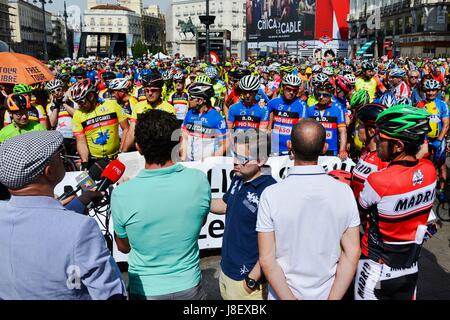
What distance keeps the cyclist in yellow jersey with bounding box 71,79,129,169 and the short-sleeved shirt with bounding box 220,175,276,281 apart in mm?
3562

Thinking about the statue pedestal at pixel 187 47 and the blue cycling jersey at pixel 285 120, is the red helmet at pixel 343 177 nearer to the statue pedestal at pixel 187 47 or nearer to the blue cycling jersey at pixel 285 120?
the blue cycling jersey at pixel 285 120

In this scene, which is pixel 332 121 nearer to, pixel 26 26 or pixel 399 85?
pixel 399 85

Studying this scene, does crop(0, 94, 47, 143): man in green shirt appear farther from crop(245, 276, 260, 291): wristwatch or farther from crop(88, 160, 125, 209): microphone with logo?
crop(245, 276, 260, 291): wristwatch

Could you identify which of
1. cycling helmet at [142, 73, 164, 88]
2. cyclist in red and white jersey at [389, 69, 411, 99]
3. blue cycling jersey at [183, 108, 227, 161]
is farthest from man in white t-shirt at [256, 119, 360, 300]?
cyclist in red and white jersey at [389, 69, 411, 99]

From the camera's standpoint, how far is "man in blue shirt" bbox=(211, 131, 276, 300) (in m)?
3.05

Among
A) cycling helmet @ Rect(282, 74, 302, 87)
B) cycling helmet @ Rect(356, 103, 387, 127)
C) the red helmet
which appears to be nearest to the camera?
the red helmet

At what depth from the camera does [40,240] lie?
1.93 meters

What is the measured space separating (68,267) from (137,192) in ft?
2.65

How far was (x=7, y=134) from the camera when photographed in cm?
552

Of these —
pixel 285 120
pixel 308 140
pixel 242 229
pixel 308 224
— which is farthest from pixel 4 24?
pixel 308 224

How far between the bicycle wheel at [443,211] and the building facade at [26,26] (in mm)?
131639

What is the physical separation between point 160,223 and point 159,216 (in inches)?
2.0
